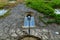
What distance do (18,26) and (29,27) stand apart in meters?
0.70

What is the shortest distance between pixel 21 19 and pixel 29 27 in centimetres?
158

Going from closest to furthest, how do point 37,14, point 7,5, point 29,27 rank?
point 29,27 < point 37,14 < point 7,5

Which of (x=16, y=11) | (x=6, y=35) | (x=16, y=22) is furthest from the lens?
(x=16, y=11)

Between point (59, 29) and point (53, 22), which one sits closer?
point (59, 29)

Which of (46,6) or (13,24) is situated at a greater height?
Result: (46,6)

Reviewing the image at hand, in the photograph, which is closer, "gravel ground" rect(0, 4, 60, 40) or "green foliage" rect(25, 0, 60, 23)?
"gravel ground" rect(0, 4, 60, 40)

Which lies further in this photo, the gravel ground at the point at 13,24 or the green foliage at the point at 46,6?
the green foliage at the point at 46,6

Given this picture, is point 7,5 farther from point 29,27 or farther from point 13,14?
point 29,27

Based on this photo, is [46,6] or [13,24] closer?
[13,24]

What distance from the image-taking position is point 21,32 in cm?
927

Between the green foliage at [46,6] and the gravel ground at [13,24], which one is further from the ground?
the green foliage at [46,6]

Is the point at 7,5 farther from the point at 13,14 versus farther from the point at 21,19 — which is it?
the point at 21,19

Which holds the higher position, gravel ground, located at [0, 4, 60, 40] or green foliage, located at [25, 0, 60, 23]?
green foliage, located at [25, 0, 60, 23]

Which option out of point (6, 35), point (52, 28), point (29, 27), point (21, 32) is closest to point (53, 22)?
point (52, 28)
